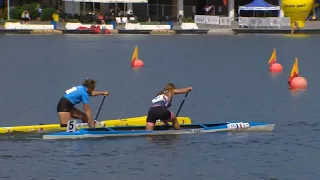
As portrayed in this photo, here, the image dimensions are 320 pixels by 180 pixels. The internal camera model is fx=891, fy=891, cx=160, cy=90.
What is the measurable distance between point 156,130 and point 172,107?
8.89 m

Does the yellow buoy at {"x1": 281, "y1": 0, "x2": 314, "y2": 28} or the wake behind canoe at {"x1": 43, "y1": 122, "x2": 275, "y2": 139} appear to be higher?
the yellow buoy at {"x1": 281, "y1": 0, "x2": 314, "y2": 28}

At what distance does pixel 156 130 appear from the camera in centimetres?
2502

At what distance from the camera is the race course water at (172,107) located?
71.4ft

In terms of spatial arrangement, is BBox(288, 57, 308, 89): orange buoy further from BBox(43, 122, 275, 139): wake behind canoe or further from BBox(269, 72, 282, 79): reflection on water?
BBox(43, 122, 275, 139): wake behind canoe

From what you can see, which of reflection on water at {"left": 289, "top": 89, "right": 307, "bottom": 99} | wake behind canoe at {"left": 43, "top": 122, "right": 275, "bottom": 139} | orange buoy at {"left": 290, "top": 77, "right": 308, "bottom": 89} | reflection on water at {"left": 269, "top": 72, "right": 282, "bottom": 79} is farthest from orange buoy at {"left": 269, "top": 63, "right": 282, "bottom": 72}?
wake behind canoe at {"left": 43, "top": 122, "right": 275, "bottom": 139}

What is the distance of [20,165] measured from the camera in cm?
2186

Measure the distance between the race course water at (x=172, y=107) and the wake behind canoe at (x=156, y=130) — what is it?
0.59ft

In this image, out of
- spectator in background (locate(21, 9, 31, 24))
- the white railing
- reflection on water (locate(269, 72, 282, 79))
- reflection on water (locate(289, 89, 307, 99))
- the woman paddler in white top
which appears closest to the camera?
the woman paddler in white top

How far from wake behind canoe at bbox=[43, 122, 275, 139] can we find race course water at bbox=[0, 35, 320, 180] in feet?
0.59

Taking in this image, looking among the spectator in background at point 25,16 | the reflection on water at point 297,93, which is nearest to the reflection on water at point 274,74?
the reflection on water at point 297,93

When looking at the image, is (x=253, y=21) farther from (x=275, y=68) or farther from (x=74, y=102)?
(x=74, y=102)

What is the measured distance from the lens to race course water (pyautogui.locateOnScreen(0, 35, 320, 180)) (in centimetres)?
2175

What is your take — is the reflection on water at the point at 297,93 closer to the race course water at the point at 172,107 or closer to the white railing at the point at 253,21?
the race course water at the point at 172,107

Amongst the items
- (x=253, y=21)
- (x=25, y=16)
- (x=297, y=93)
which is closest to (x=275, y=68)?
(x=297, y=93)
